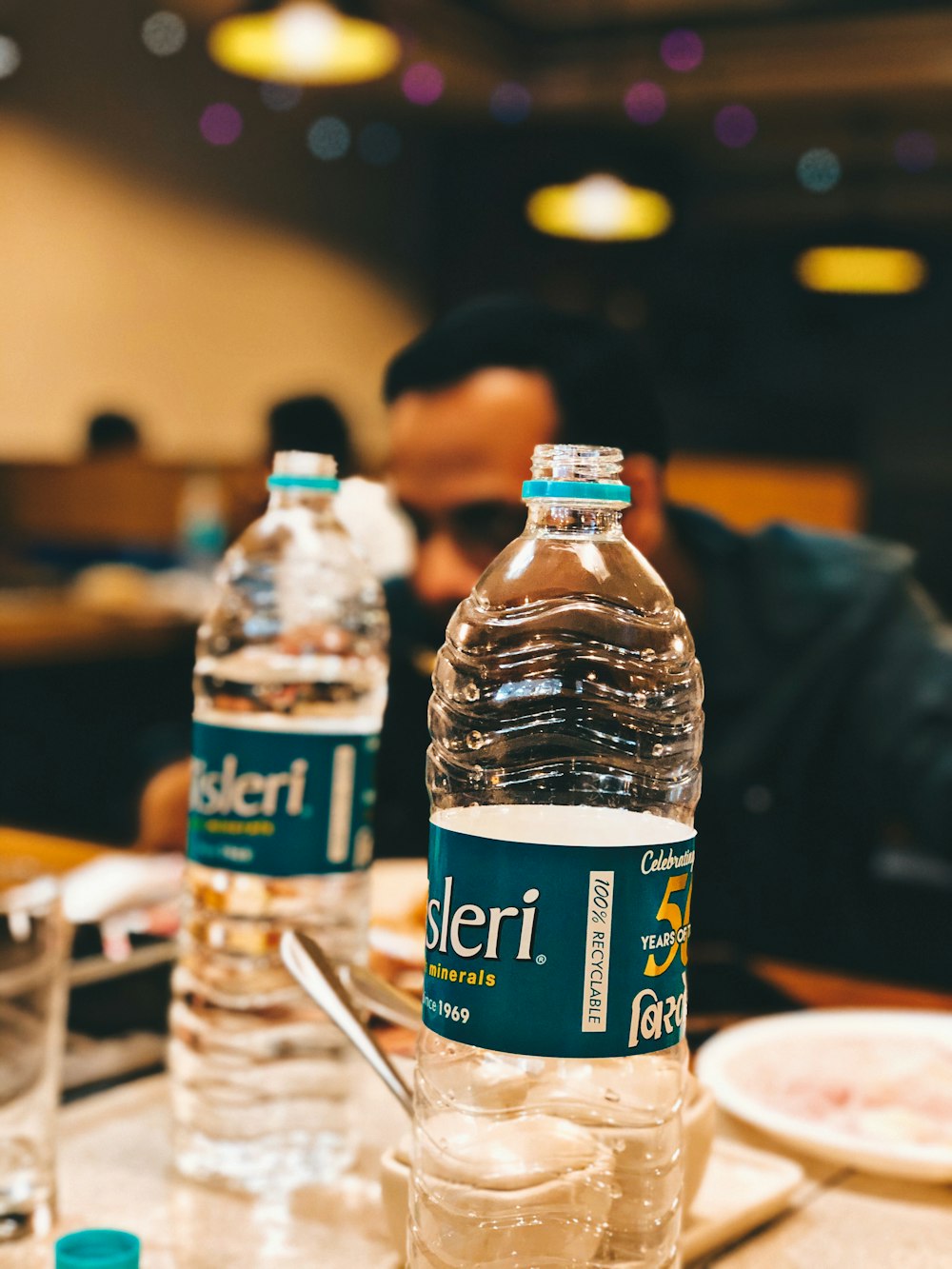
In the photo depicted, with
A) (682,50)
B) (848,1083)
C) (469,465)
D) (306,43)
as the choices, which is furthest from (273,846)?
(682,50)

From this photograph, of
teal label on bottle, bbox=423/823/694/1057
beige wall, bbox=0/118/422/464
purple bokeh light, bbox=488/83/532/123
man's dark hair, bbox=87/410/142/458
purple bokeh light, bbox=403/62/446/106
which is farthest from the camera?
purple bokeh light, bbox=488/83/532/123

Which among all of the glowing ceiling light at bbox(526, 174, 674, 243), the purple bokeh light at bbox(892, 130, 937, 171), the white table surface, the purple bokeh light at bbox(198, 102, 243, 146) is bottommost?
the white table surface

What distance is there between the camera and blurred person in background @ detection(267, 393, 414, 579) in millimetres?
1230

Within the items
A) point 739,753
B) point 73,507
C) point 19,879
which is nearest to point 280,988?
point 19,879

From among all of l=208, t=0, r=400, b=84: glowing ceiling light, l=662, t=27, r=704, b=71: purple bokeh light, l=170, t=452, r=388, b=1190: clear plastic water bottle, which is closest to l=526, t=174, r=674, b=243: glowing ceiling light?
l=662, t=27, r=704, b=71: purple bokeh light

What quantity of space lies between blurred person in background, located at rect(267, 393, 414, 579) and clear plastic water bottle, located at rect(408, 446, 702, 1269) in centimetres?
27

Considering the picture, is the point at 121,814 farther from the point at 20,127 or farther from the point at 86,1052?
the point at 20,127

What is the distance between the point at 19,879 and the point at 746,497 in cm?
613

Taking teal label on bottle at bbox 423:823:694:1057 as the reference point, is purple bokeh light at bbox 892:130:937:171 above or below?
above

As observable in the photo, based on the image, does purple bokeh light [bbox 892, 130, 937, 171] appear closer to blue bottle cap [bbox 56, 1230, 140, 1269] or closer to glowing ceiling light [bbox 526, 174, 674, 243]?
glowing ceiling light [bbox 526, 174, 674, 243]

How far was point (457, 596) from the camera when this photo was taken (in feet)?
5.38

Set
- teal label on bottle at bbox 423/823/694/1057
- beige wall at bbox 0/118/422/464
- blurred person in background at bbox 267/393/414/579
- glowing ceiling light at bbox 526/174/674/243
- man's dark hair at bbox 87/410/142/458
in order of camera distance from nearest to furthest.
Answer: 1. teal label on bottle at bbox 423/823/694/1057
2. blurred person in background at bbox 267/393/414/579
3. glowing ceiling light at bbox 526/174/674/243
4. beige wall at bbox 0/118/422/464
5. man's dark hair at bbox 87/410/142/458

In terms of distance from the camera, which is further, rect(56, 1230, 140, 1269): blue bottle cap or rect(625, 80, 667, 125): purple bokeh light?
rect(625, 80, 667, 125): purple bokeh light

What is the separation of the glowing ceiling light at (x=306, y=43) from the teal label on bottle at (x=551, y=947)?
3336mm
